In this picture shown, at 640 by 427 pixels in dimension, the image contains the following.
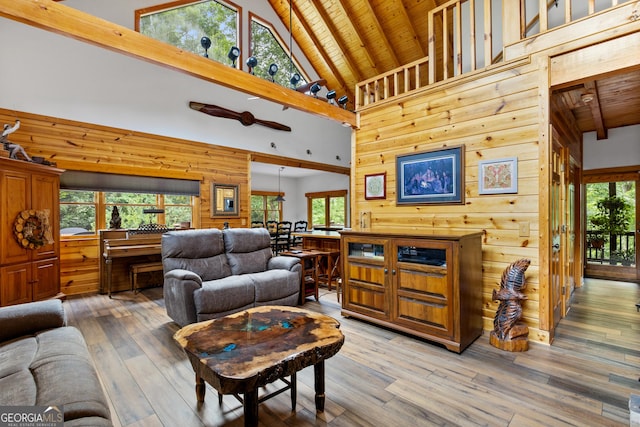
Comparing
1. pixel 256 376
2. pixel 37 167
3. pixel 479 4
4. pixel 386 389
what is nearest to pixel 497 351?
pixel 386 389

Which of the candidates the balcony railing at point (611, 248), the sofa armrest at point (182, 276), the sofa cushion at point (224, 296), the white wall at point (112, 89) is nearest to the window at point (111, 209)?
the white wall at point (112, 89)

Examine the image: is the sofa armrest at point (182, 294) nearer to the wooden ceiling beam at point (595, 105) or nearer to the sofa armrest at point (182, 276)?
the sofa armrest at point (182, 276)

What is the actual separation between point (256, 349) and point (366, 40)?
6.89 meters

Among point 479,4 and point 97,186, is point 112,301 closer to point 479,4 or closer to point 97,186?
point 97,186

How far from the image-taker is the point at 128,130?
5133 millimetres

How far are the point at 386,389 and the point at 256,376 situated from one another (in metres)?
1.17

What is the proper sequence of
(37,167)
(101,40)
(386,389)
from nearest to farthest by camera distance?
1. (386,389)
2. (101,40)
3. (37,167)

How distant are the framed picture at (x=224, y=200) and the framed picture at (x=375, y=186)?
130 inches

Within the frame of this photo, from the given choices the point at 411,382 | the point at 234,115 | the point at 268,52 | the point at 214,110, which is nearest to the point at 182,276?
the point at 411,382

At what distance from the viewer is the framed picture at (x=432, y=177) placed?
138 inches

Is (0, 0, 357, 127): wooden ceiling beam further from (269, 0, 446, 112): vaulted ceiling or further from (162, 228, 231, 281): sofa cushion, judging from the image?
(269, 0, 446, 112): vaulted ceiling

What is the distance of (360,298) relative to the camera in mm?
3438

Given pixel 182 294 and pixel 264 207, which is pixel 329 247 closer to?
pixel 182 294

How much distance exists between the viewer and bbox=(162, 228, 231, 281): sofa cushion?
11.6 ft
